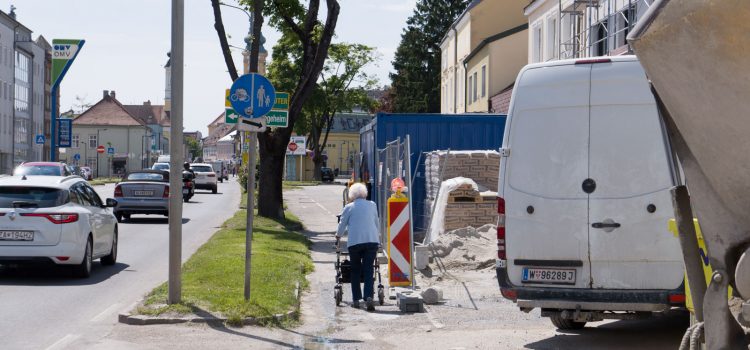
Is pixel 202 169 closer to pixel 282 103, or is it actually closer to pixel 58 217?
pixel 282 103

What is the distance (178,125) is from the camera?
11469mm

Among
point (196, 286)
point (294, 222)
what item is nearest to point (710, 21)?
point (196, 286)

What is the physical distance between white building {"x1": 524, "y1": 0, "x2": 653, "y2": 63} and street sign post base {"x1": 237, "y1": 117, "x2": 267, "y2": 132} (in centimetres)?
1087

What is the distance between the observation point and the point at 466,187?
64.5ft

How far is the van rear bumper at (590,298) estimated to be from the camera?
9336mm

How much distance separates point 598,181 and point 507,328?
222 centimetres

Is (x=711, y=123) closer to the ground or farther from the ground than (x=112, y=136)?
closer to the ground

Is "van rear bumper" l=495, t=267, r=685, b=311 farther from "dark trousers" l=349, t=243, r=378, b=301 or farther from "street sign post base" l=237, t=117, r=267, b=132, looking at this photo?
"street sign post base" l=237, t=117, r=267, b=132

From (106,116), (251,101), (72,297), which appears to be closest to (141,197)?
(72,297)

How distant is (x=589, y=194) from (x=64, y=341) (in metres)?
4.94

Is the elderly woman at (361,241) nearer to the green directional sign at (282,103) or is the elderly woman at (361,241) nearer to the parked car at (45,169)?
the green directional sign at (282,103)

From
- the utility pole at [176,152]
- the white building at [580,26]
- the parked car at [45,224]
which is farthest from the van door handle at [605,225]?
the white building at [580,26]

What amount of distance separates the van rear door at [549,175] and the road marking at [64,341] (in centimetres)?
410

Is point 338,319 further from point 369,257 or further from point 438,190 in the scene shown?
point 438,190
